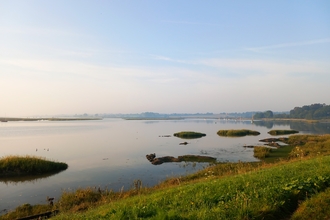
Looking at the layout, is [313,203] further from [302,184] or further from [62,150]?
[62,150]

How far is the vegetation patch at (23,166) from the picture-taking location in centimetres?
2473

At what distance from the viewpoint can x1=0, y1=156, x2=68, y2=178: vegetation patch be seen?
81.1 ft

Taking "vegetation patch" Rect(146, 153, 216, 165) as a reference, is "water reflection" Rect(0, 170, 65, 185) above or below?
below

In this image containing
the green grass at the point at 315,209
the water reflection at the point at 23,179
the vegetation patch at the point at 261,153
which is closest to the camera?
the green grass at the point at 315,209

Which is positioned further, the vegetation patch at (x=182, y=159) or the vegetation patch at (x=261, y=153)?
the vegetation patch at (x=261, y=153)

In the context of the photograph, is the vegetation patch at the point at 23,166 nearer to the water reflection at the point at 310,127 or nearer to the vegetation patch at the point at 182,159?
the vegetation patch at the point at 182,159

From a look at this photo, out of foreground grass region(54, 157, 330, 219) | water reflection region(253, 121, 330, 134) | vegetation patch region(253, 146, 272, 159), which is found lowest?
vegetation patch region(253, 146, 272, 159)

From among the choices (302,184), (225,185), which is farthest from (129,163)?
(302,184)

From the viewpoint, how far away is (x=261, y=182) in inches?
368

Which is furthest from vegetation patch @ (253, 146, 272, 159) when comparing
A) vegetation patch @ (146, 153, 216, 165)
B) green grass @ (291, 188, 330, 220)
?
green grass @ (291, 188, 330, 220)

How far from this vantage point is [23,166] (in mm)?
25422

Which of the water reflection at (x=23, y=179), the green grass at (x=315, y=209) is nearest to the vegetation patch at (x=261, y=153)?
the water reflection at (x=23, y=179)

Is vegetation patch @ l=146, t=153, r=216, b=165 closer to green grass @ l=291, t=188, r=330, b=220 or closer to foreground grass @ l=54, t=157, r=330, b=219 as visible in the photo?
foreground grass @ l=54, t=157, r=330, b=219

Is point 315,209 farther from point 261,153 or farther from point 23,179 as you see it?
point 261,153
